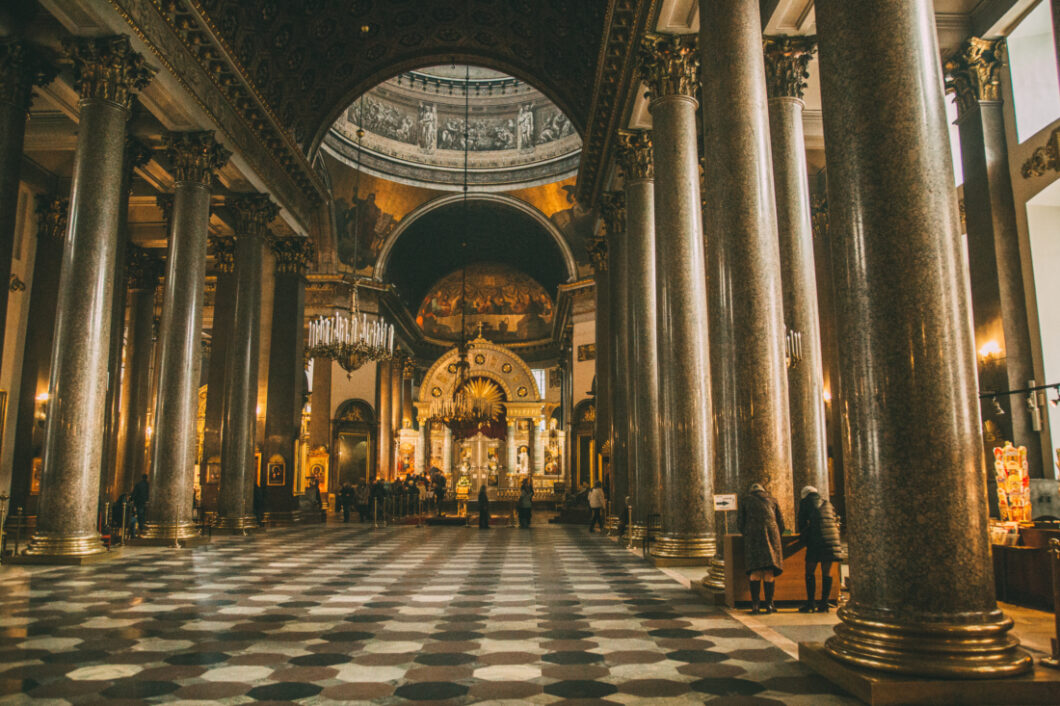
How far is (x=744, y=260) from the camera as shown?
700 cm

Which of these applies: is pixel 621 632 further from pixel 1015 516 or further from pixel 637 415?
pixel 637 415

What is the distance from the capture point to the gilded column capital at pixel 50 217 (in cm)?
1562

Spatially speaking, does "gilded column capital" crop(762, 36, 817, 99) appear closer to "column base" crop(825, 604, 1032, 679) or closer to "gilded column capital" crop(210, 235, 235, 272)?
"column base" crop(825, 604, 1032, 679)

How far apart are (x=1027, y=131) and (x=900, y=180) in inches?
370

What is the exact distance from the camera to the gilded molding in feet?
34.1

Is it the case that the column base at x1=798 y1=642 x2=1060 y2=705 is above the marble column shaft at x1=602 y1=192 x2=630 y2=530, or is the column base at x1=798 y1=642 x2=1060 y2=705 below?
below

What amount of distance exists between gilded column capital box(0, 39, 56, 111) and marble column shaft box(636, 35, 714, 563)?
876 cm

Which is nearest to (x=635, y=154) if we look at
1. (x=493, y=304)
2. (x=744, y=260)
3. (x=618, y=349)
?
(x=618, y=349)

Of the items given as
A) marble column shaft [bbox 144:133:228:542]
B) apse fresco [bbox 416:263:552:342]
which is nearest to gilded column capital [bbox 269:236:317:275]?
marble column shaft [bbox 144:133:228:542]

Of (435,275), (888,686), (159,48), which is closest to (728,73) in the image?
(888,686)

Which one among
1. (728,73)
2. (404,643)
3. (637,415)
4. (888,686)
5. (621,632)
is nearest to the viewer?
(888,686)

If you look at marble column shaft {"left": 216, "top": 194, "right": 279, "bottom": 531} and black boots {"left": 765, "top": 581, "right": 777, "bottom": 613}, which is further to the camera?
marble column shaft {"left": 216, "top": 194, "right": 279, "bottom": 531}

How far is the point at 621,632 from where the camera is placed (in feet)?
18.2

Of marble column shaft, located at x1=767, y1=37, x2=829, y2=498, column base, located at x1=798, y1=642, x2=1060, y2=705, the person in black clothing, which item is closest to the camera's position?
column base, located at x1=798, y1=642, x2=1060, y2=705
